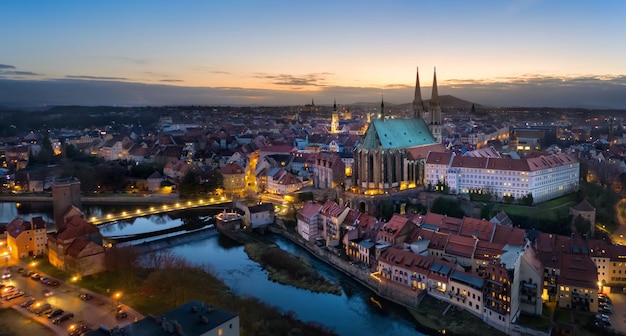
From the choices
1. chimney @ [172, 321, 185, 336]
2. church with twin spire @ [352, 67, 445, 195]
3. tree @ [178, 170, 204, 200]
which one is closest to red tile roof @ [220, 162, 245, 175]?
tree @ [178, 170, 204, 200]

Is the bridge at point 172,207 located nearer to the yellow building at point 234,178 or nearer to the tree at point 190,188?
the tree at point 190,188

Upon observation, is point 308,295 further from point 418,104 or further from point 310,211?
point 418,104

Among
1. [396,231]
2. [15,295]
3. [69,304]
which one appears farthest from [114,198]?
[396,231]

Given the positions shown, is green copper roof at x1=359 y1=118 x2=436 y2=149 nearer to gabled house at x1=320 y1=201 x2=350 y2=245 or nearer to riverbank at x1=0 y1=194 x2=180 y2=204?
gabled house at x1=320 y1=201 x2=350 y2=245

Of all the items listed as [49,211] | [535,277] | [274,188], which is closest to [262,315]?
[535,277]

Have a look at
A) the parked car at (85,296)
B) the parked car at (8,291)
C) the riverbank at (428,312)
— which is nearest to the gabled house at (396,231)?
the riverbank at (428,312)

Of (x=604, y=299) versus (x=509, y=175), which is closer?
(x=604, y=299)
